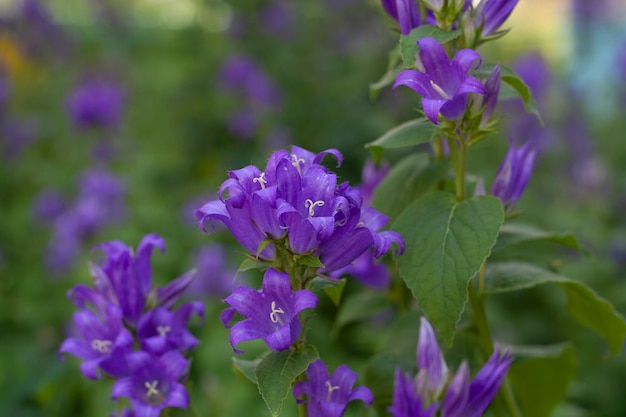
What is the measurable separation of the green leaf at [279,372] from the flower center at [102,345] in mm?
298

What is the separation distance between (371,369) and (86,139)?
3775 millimetres

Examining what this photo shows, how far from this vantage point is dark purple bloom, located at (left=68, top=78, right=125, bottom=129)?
168 inches

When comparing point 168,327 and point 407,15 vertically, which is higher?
point 407,15

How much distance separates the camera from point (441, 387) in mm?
1138

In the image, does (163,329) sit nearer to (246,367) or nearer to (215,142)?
(246,367)

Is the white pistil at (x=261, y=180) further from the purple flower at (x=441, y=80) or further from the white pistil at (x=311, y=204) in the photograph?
the purple flower at (x=441, y=80)

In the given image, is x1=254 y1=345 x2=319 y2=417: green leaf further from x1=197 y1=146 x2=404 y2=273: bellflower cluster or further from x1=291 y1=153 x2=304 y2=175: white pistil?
x1=291 y1=153 x2=304 y2=175: white pistil

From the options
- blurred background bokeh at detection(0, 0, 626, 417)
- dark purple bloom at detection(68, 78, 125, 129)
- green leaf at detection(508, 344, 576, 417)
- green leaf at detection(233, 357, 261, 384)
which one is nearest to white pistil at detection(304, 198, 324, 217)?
green leaf at detection(233, 357, 261, 384)

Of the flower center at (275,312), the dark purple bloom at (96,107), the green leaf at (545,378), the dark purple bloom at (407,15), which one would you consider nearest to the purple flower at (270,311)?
the flower center at (275,312)

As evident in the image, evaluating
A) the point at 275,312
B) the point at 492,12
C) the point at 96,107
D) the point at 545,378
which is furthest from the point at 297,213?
the point at 96,107

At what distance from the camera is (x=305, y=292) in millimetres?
1003

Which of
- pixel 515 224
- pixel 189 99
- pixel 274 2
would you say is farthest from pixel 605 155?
pixel 515 224

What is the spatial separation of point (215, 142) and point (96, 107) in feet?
2.32

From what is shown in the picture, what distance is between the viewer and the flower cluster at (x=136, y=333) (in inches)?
46.5
